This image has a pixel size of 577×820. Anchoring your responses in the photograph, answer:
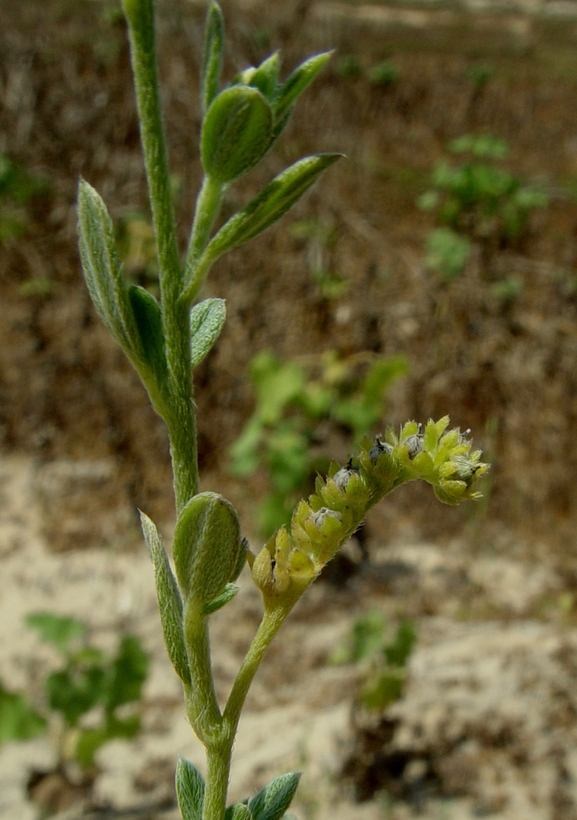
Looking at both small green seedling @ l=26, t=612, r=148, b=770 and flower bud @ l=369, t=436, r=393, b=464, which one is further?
small green seedling @ l=26, t=612, r=148, b=770

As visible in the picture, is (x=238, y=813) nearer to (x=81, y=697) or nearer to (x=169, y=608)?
(x=169, y=608)

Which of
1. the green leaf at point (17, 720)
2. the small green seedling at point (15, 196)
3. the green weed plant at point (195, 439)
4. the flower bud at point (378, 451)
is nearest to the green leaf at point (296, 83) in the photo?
the green weed plant at point (195, 439)

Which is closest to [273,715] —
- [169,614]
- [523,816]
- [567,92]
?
[523,816]

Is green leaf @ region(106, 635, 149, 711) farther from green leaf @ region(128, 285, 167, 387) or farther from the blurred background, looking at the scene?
green leaf @ region(128, 285, 167, 387)

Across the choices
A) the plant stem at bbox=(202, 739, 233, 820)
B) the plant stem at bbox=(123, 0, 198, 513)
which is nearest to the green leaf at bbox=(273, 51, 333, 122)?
the plant stem at bbox=(123, 0, 198, 513)

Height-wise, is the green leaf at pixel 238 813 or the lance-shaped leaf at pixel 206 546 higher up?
the lance-shaped leaf at pixel 206 546

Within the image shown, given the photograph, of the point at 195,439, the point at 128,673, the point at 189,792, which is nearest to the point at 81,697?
the point at 128,673

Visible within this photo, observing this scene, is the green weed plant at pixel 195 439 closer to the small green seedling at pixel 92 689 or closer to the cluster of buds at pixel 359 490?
the cluster of buds at pixel 359 490
